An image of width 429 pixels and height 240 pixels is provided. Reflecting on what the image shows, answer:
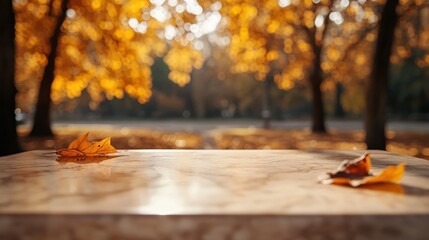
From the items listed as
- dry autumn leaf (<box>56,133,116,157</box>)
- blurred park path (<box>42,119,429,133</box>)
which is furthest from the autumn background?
dry autumn leaf (<box>56,133,116,157</box>)

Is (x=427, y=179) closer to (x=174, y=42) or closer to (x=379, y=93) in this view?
(x=379, y=93)

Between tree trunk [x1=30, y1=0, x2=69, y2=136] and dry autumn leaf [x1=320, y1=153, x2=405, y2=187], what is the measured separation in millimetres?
17077

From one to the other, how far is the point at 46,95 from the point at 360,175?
59.1 feet

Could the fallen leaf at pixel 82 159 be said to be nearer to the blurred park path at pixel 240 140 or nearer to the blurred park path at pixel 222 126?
the blurred park path at pixel 240 140

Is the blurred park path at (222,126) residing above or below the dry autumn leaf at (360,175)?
below

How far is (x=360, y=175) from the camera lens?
5.33ft

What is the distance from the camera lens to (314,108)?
73.4 feet

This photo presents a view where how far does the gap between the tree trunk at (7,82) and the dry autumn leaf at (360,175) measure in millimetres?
7934

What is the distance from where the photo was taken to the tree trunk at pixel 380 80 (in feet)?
36.2

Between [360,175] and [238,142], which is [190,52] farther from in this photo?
[360,175]

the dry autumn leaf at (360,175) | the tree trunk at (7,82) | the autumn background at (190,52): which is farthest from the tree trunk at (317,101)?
the dry autumn leaf at (360,175)

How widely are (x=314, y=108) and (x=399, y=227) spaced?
21.9 meters

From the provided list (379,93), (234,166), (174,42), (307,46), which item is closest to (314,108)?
(307,46)

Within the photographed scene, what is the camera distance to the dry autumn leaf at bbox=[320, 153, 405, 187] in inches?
59.6
